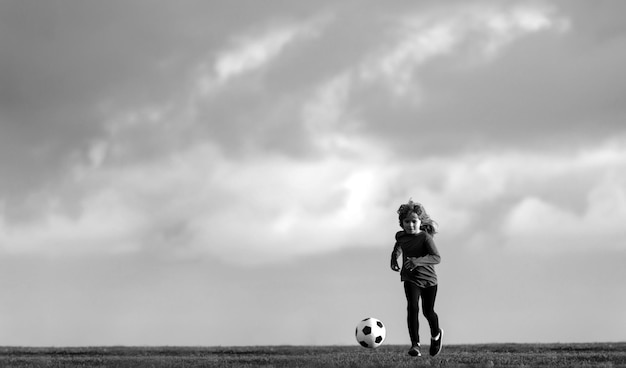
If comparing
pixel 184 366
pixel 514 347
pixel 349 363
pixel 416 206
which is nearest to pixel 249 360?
pixel 184 366

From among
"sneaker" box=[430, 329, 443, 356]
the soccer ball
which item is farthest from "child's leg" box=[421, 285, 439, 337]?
the soccer ball

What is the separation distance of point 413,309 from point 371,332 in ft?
8.87

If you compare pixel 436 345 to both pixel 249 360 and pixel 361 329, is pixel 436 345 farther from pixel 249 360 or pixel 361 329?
pixel 249 360

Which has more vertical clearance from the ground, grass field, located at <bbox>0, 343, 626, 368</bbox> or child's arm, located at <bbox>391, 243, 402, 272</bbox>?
child's arm, located at <bbox>391, 243, 402, 272</bbox>

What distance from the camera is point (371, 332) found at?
1919cm

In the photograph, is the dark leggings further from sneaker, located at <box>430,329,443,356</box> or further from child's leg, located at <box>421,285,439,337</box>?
sneaker, located at <box>430,329,443,356</box>

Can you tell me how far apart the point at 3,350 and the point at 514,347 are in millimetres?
14639

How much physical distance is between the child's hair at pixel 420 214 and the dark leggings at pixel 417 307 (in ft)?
3.71

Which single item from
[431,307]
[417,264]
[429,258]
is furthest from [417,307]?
[429,258]

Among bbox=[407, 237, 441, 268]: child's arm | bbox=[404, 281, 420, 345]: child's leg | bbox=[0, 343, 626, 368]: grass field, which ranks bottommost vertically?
bbox=[0, 343, 626, 368]: grass field

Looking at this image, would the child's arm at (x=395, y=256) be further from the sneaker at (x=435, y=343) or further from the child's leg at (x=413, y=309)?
the sneaker at (x=435, y=343)

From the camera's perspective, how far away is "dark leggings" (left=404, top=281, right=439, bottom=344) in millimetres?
16719

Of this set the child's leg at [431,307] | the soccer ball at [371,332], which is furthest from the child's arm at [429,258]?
the soccer ball at [371,332]

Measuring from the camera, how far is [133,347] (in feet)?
88.0
